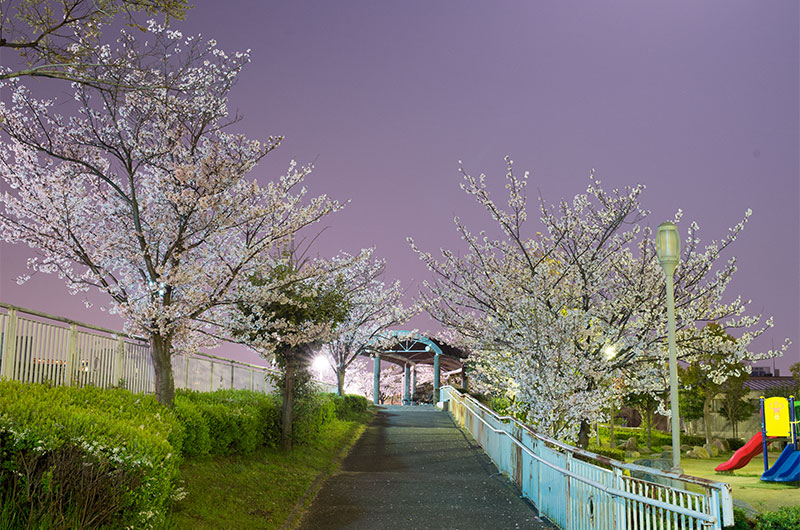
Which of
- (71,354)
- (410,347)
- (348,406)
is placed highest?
(410,347)

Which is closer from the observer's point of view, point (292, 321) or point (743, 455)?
point (292, 321)

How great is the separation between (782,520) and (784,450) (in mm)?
12333

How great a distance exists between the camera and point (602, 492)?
24.6 ft

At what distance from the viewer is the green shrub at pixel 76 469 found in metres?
5.59

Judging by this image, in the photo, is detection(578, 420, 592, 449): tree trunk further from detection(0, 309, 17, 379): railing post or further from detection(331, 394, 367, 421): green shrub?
detection(331, 394, 367, 421): green shrub

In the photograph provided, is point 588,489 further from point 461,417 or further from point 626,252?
point 461,417

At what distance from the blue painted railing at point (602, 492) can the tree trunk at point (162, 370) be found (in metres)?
6.20

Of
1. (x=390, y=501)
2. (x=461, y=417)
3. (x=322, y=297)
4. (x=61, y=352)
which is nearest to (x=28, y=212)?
(x=61, y=352)

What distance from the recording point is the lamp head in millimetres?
7867

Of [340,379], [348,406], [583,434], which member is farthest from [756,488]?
[340,379]

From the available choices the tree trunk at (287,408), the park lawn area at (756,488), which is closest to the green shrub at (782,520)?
the park lawn area at (756,488)

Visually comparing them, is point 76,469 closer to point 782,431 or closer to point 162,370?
point 162,370

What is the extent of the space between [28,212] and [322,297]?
268 inches

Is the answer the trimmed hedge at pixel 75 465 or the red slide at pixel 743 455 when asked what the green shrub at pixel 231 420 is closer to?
the trimmed hedge at pixel 75 465
